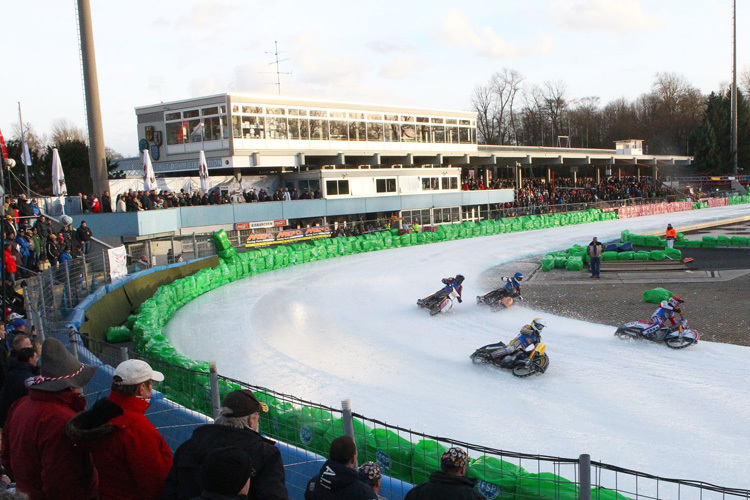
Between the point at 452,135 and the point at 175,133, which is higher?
the point at 175,133

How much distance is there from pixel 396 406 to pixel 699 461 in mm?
4115

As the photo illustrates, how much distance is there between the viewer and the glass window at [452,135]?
47.6 metres

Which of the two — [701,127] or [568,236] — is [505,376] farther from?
[701,127]

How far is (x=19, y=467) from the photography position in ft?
11.8

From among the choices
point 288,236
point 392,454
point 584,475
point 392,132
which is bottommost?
point 392,454

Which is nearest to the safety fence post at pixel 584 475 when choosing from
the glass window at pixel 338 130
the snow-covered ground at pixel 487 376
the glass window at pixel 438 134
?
the snow-covered ground at pixel 487 376

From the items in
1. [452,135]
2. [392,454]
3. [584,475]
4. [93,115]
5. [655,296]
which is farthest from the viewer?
[452,135]

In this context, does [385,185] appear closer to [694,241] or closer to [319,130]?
[319,130]

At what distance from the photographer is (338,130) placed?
1566 inches

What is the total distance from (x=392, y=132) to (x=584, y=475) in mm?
40612

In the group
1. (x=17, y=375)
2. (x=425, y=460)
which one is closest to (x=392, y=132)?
(x=425, y=460)

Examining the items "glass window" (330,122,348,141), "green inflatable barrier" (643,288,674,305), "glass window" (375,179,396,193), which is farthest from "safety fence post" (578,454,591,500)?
"glass window" (330,122,348,141)

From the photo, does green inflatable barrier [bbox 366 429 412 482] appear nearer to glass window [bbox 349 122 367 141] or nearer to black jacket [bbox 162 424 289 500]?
black jacket [bbox 162 424 289 500]

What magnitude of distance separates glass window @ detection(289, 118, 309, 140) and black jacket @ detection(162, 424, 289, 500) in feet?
114
